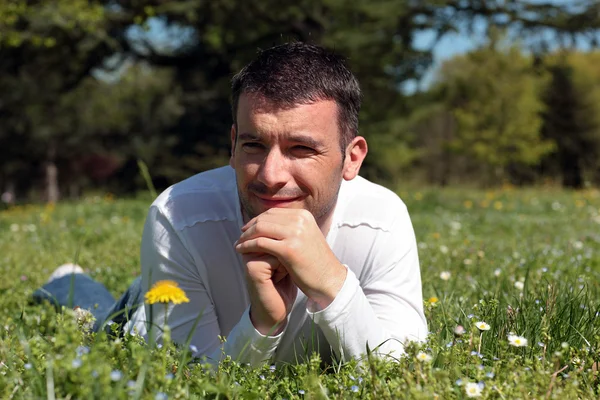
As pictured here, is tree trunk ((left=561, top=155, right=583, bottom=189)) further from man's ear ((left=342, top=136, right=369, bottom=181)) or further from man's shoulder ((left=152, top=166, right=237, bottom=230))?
man's shoulder ((left=152, top=166, right=237, bottom=230))

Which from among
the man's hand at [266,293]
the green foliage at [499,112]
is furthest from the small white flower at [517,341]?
the green foliage at [499,112]

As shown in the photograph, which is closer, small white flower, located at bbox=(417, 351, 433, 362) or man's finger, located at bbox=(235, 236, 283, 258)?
small white flower, located at bbox=(417, 351, 433, 362)

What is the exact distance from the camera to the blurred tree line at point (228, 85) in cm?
1454

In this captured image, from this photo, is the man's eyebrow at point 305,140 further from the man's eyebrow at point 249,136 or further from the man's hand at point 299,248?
the man's hand at point 299,248

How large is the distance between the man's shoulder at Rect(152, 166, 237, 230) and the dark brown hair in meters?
0.36

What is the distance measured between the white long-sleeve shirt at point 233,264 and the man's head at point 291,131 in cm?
23

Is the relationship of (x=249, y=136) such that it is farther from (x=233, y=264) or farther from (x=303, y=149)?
(x=233, y=264)

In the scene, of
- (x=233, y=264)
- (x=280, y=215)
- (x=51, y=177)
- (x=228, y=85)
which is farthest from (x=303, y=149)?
(x=51, y=177)

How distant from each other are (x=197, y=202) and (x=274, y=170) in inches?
21.8

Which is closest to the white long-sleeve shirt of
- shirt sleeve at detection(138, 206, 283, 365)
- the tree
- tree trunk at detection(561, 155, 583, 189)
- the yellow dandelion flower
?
shirt sleeve at detection(138, 206, 283, 365)

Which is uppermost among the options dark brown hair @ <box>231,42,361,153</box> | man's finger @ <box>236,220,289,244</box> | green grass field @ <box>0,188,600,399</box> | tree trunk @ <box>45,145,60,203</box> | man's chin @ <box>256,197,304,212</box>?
dark brown hair @ <box>231,42,361,153</box>

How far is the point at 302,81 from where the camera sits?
2.25 meters

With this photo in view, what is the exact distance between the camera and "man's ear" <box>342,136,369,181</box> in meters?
2.47

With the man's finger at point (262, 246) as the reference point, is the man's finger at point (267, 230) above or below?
above
